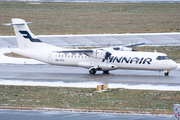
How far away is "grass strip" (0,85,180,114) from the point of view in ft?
84.3

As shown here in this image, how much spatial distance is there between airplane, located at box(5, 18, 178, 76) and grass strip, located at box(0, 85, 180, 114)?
20.9ft

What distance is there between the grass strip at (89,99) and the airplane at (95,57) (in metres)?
6.37

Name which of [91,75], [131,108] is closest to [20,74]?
[91,75]

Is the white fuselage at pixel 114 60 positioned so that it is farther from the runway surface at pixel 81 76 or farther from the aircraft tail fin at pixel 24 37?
the runway surface at pixel 81 76

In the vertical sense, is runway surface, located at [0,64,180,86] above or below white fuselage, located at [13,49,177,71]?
below

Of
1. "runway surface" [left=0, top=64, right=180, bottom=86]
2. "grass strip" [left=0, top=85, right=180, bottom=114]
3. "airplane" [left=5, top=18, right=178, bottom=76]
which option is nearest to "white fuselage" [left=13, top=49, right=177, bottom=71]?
"airplane" [left=5, top=18, right=178, bottom=76]

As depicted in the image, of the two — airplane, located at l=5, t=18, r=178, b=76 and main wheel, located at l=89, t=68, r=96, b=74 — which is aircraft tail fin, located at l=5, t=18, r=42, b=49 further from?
main wheel, located at l=89, t=68, r=96, b=74

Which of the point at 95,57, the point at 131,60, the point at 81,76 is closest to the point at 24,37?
the point at 81,76

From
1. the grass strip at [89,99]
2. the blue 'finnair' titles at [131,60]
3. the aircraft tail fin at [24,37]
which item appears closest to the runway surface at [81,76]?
the blue 'finnair' titles at [131,60]

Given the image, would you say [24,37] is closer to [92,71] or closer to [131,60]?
[92,71]

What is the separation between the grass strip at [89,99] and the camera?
2570cm

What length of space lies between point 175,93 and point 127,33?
3980 cm

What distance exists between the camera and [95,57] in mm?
38344

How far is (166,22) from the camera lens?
81125 mm
